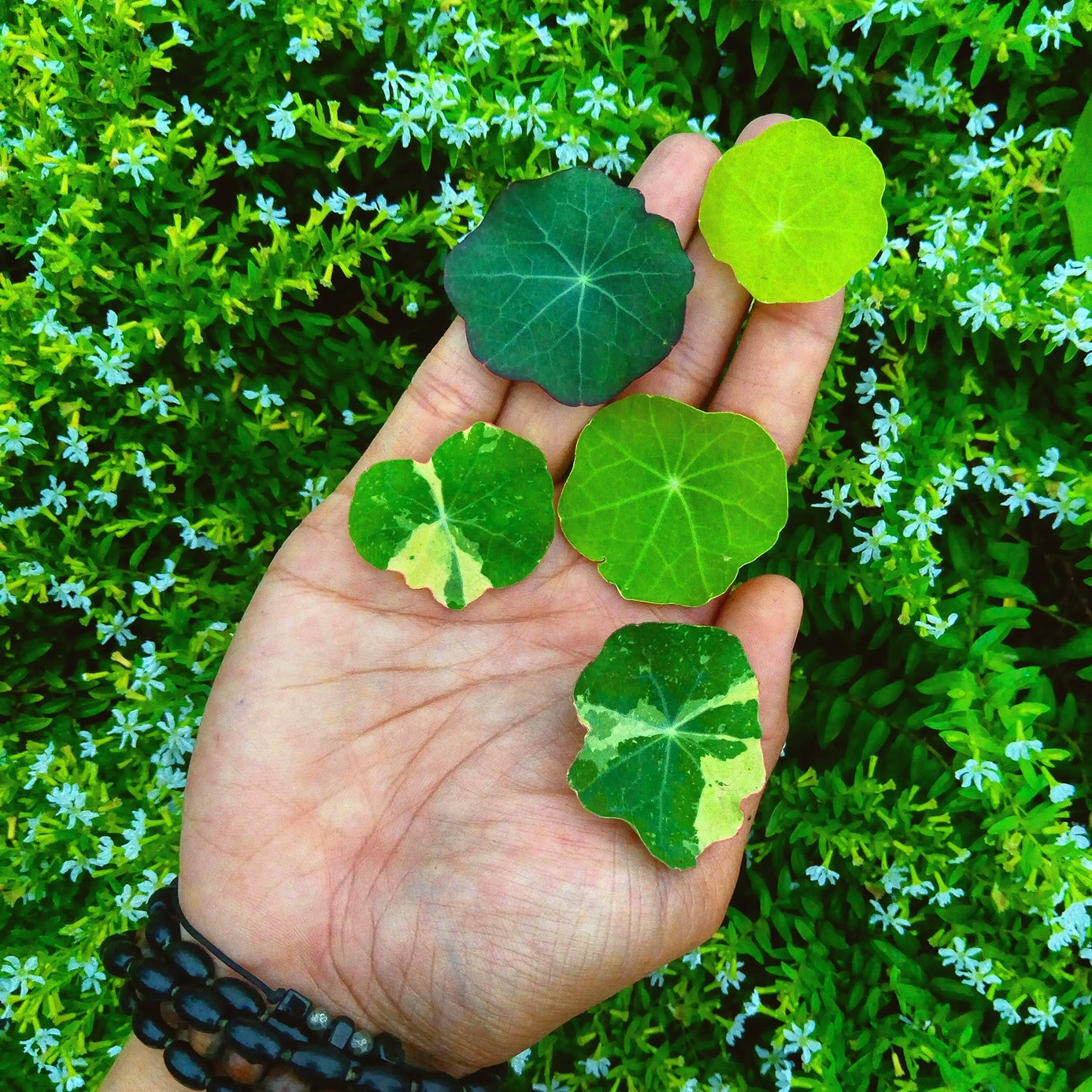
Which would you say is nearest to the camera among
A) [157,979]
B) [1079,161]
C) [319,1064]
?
[319,1064]

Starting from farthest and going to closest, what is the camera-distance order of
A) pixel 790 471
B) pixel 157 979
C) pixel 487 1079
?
pixel 790 471 → pixel 487 1079 → pixel 157 979

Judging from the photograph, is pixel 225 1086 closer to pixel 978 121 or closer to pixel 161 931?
pixel 161 931

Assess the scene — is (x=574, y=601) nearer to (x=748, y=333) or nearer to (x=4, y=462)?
(x=748, y=333)

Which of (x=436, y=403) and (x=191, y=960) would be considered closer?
(x=191, y=960)

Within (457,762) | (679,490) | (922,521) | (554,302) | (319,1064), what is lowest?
(319,1064)

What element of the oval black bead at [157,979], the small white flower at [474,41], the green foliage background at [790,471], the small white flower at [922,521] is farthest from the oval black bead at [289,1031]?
the small white flower at [474,41]

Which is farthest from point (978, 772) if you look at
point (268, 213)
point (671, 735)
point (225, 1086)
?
point (268, 213)

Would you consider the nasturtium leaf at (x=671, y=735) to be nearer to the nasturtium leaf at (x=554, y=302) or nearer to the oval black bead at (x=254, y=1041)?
the nasturtium leaf at (x=554, y=302)
